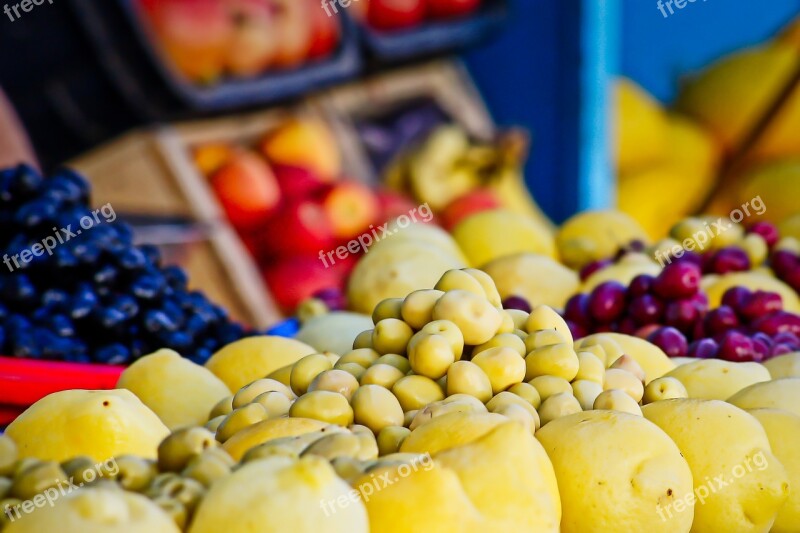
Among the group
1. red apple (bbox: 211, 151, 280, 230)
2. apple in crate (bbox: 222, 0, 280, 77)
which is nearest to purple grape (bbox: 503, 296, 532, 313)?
red apple (bbox: 211, 151, 280, 230)

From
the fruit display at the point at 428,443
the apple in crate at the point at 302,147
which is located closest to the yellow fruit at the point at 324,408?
the fruit display at the point at 428,443

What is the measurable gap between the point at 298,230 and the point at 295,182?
227 mm

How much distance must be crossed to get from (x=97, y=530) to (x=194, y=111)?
7.41 ft

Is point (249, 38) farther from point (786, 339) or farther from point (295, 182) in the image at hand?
point (786, 339)

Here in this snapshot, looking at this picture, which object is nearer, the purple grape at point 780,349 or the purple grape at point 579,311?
the purple grape at point 780,349

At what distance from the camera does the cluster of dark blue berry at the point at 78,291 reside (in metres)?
1.64

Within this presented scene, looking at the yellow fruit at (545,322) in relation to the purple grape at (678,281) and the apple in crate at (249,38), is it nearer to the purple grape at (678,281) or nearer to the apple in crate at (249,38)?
the purple grape at (678,281)

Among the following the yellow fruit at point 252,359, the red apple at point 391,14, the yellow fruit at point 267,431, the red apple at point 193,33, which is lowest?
the yellow fruit at point 252,359

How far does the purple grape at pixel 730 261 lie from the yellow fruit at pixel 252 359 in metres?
0.92

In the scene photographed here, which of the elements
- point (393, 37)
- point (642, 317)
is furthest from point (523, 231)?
point (393, 37)

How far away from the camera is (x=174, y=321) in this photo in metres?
1.74

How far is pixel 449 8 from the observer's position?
368cm

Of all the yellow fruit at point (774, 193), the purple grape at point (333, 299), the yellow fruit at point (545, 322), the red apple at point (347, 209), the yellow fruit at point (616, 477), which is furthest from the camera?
the red apple at point (347, 209)

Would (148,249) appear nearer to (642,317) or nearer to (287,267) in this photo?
(642,317)
